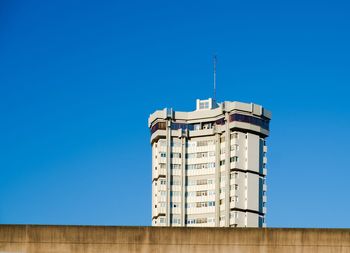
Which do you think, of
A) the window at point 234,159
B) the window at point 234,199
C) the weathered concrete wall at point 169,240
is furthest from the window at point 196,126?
the weathered concrete wall at point 169,240

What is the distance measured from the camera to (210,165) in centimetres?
13712

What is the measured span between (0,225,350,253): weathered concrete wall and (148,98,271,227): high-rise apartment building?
10639 cm

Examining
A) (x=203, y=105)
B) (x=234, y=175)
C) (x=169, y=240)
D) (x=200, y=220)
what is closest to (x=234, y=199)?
(x=234, y=175)

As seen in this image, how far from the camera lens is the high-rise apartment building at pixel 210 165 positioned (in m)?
133

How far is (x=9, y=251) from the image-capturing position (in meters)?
24.1

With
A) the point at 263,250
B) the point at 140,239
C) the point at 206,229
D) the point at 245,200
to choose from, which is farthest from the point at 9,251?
the point at 245,200

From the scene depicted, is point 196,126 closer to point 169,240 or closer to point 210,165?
point 210,165

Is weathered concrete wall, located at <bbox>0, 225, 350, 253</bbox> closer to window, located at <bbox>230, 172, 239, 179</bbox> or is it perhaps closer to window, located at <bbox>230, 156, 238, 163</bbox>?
window, located at <bbox>230, 172, 239, 179</bbox>

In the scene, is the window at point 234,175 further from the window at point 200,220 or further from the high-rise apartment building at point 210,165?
the window at point 200,220

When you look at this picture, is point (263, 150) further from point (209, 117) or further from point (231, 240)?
point (231, 240)

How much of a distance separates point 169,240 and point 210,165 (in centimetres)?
11333

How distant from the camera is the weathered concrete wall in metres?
24.0

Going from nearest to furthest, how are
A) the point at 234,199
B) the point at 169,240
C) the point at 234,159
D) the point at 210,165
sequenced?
the point at 169,240 → the point at 234,199 → the point at 234,159 → the point at 210,165

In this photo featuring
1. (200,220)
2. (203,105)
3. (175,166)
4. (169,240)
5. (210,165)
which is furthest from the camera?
(203,105)
